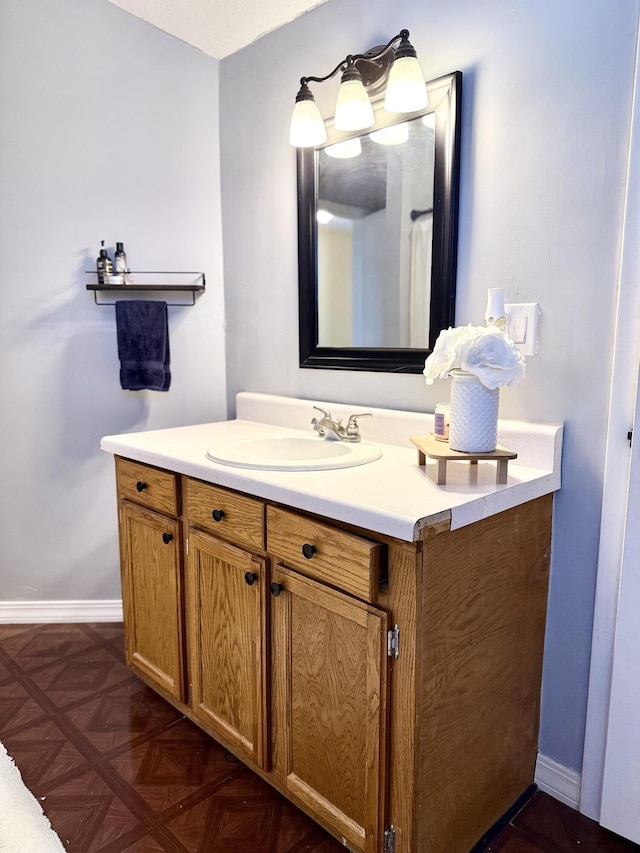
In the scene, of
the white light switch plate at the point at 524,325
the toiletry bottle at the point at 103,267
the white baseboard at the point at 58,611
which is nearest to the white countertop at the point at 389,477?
the white light switch plate at the point at 524,325

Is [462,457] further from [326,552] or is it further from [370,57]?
[370,57]

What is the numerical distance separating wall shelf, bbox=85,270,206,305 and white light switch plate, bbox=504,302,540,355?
48.1 inches

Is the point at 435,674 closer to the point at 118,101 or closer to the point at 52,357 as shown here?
the point at 52,357

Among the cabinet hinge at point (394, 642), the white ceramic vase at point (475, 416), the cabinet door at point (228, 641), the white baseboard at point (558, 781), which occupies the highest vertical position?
the white ceramic vase at point (475, 416)

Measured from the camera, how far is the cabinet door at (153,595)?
1.62 meters

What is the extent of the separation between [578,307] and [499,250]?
250 millimetres

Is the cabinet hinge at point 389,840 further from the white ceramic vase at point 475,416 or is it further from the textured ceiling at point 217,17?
the textured ceiling at point 217,17

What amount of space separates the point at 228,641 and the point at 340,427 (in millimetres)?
653

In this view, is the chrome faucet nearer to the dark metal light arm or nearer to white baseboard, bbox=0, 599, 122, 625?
the dark metal light arm

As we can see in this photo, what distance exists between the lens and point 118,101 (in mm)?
2111

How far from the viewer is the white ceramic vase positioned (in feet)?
3.94

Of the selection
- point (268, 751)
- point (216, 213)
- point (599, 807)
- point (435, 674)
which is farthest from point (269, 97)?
point (599, 807)

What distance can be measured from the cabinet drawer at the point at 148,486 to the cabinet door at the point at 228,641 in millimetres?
137

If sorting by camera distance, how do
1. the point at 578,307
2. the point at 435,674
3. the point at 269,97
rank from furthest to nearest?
the point at 269,97
the point at 578,307
the point at 435,674
